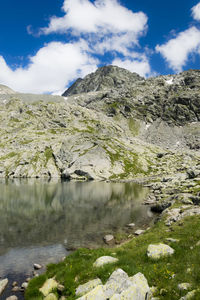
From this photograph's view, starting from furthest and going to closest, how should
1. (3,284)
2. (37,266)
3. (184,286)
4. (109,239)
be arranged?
(109,239) < (37,266) < (3,284) < (184,286)

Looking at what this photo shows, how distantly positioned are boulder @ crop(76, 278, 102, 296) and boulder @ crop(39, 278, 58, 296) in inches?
130

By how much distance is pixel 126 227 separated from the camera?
1521 inches

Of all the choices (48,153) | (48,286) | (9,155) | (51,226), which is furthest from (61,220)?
(9,155)

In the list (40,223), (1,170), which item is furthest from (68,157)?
(40,223)

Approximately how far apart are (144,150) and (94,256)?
185494mm

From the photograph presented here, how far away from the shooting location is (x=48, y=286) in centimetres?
1672

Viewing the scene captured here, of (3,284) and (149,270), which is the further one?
(3,284)

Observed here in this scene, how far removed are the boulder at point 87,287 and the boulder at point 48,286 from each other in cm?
331

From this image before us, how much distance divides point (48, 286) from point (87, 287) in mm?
4963

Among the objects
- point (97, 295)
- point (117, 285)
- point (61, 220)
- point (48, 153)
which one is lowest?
point (61, 220)

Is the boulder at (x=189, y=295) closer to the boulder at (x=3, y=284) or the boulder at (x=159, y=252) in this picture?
the boulder at (x=159, y=252)

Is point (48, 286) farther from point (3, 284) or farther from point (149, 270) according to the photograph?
point (149, 270)

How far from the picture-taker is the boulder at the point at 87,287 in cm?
1356

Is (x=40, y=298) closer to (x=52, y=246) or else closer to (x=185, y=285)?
(x=185, y=285)
